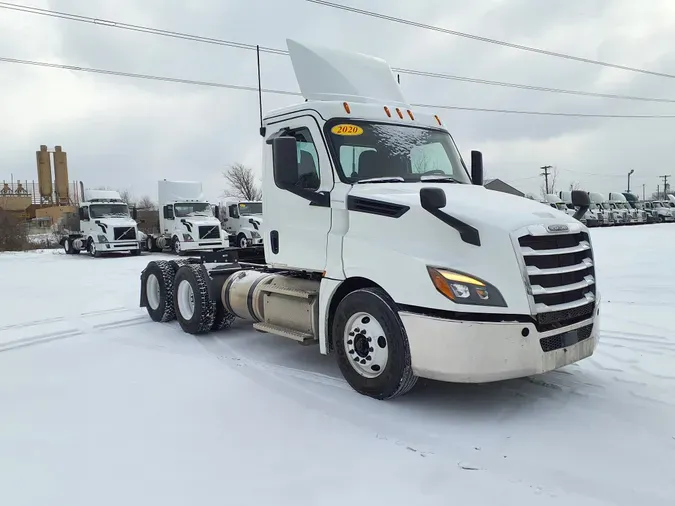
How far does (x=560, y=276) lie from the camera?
14.1 ft

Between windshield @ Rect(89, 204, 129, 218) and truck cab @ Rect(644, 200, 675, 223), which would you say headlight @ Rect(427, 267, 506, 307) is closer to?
windshield @ Rect(89, 204, 129, 218)

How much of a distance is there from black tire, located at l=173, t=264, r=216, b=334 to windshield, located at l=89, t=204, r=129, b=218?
19.6 m

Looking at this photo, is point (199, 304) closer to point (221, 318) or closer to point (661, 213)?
point (221, 318)

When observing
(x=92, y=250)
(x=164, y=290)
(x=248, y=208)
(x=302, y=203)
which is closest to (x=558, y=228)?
(x=302, y=203)

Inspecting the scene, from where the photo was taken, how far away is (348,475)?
3463 millimetres

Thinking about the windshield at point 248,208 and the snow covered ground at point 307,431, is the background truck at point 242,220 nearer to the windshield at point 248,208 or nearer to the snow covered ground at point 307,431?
the windshield at point 248,208

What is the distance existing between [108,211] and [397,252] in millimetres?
24005

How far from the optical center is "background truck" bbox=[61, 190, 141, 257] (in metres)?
24.0

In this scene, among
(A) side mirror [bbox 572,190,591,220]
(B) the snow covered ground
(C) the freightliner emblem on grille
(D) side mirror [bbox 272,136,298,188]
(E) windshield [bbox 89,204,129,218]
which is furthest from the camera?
(E) windshield [bbox 89,204,129,218]

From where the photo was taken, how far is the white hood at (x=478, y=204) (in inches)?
162

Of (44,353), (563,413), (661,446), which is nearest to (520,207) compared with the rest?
(563,413)

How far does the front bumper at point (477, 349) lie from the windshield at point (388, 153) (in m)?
1.63

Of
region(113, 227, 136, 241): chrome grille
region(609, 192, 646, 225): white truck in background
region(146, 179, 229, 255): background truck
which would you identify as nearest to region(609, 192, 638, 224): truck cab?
region(609, 192, 646, 225): white truck in background

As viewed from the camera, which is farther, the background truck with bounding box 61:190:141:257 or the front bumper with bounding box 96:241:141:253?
the background truck with bounding box 61:190:141:257
